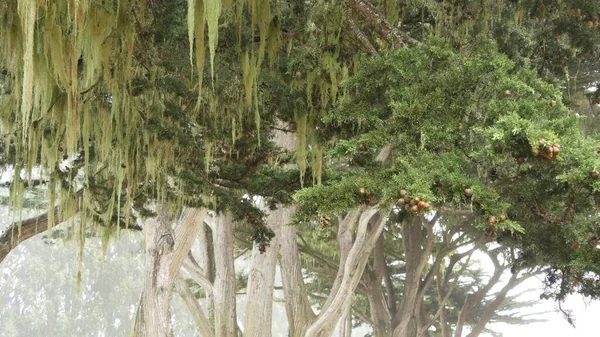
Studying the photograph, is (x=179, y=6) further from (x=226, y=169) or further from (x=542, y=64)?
(x=542, y=64)

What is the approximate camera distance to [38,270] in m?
37.3

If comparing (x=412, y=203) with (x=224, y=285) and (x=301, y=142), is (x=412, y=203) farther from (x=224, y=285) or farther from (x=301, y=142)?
(x=224, y=285)

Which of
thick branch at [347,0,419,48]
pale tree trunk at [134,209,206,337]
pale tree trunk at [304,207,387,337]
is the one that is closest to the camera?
thick branch at [347,0,419,48]

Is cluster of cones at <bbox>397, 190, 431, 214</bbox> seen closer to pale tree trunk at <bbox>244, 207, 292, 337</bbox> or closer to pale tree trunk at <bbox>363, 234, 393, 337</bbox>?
pale tree trunk at <bbox>244, 207, 292, 337</bbox>

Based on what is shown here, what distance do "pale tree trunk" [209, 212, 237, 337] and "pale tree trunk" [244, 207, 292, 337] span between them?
27 centimetres

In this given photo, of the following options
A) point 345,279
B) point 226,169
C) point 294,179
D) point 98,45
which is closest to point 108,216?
point 226,169

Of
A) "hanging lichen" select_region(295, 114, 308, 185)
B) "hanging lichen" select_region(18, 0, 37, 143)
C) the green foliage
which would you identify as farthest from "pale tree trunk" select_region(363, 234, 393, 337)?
"hanging lichen" select_region(18, 0, 37, 143)

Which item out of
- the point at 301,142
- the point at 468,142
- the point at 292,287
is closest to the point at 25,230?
the point at 292,287

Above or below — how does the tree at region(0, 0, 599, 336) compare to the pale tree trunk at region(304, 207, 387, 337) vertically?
above

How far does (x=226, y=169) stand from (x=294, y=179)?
1.98 feet

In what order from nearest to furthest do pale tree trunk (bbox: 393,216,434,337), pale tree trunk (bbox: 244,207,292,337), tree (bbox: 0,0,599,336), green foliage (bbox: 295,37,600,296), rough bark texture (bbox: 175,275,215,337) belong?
green foliage (bbox: 295,37,600,296), tree (bbox: 0,0,599,336), pale tree trunk (bbox: 244,207,292,337), rough bark texture (bbox: 175,275,215,337), pale tree trunk (bbox: 393,216,434,337)

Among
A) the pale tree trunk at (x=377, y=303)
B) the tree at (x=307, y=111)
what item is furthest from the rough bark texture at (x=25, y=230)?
the pale tree trunk at (x=377, y=303)

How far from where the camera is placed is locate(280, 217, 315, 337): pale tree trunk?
8992 millimetres

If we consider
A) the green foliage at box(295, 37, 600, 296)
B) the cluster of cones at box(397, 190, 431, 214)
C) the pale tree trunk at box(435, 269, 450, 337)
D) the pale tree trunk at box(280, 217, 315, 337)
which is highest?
the green foliage at box(295, 37, 600, 296)
